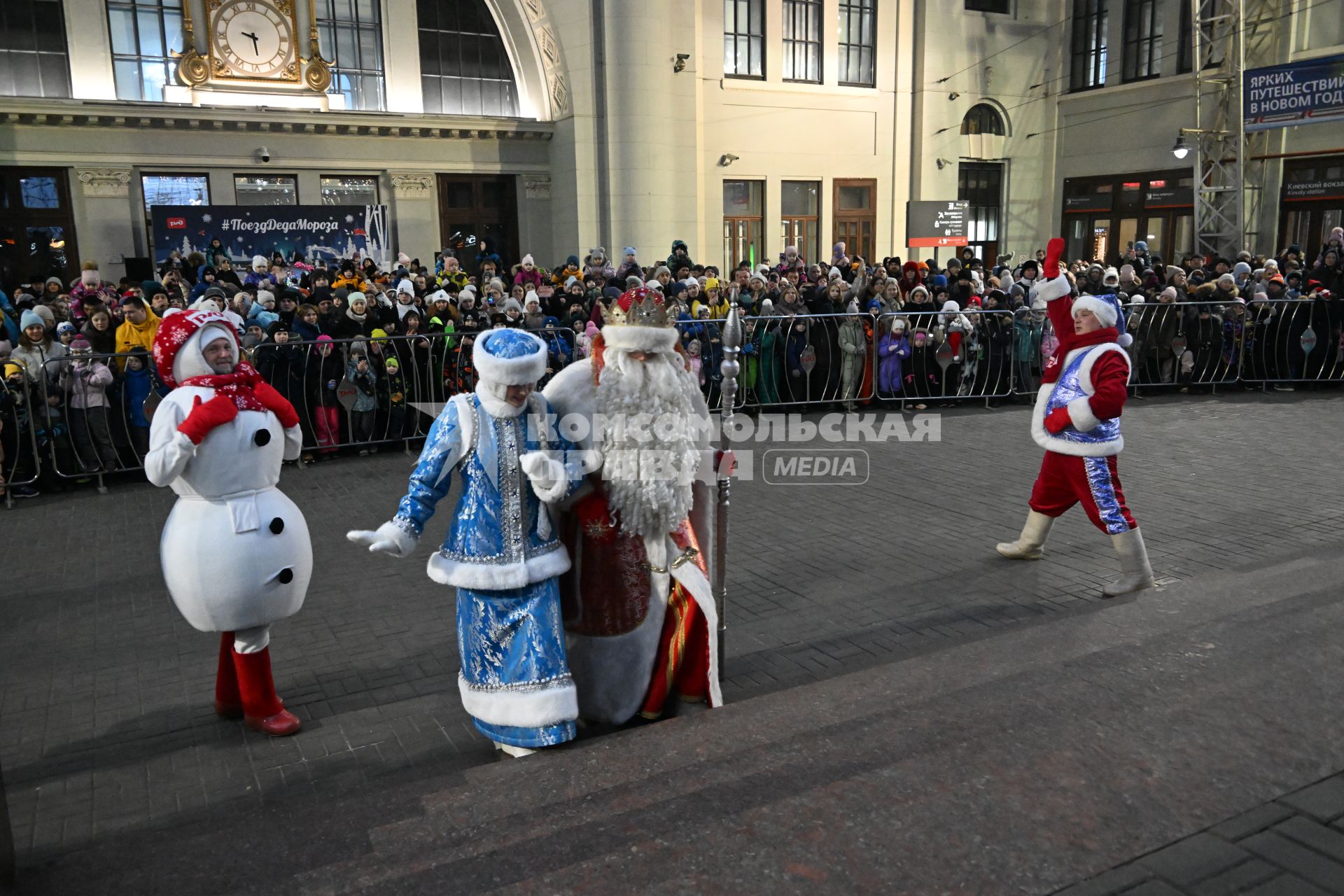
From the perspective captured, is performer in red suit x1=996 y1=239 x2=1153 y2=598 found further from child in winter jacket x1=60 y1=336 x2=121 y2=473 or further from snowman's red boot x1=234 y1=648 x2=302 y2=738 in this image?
child in winter jacket x1=60 y1=336 x2=121 y2=473

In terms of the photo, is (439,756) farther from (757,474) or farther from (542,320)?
(542,320)

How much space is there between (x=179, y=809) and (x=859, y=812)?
259 cm

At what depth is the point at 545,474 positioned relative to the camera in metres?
3.65

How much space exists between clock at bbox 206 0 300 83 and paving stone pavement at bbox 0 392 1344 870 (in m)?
13.9

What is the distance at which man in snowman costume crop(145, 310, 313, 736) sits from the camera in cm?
398

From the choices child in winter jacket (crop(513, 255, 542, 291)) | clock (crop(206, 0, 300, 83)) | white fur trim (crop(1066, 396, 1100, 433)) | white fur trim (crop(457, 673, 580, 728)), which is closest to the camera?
white fur trim (crop(457, 673, 580, 728))

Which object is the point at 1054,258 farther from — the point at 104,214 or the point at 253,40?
the point at 253,40

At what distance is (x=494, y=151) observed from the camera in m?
22.1

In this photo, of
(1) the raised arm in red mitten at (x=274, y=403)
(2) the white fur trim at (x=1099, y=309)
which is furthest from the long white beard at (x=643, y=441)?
(2) the white fur trim at (x=1099, y=309)

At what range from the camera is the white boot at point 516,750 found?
3.80 meters

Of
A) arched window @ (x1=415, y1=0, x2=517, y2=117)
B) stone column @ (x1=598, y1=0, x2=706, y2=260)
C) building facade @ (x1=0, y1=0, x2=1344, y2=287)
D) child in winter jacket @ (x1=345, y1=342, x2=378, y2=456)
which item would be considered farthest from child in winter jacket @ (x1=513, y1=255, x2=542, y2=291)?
arched window @ (x1=415, y1=0, x2=517, y2=117)

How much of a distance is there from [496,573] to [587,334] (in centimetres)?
656

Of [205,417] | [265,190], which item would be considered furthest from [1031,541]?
[265,190]

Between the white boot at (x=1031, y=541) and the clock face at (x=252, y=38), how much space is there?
19194 millimetres
